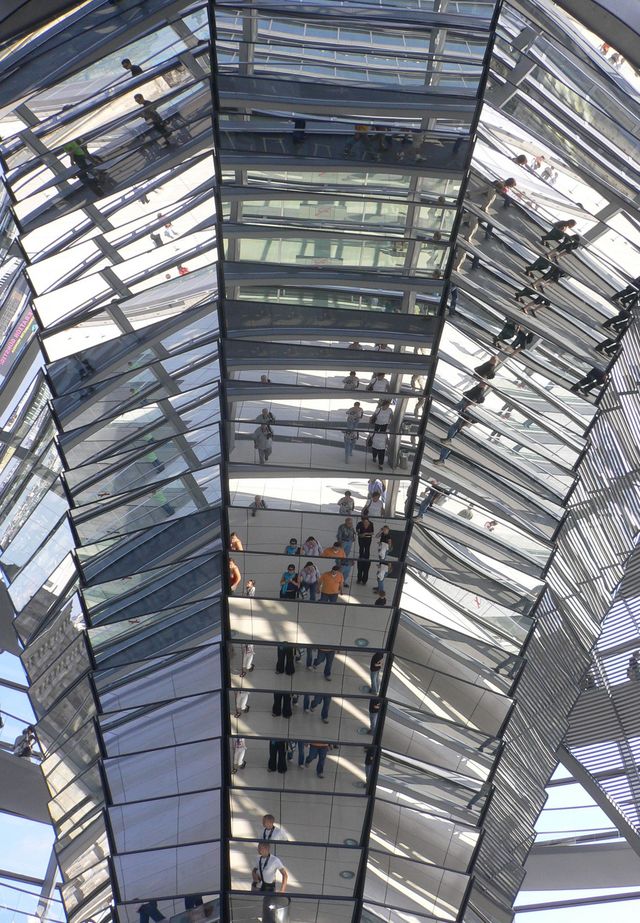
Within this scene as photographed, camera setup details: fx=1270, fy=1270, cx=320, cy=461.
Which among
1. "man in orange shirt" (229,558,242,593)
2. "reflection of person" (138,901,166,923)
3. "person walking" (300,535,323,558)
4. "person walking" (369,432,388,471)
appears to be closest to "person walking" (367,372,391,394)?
"person walking" (369,432,388,471)

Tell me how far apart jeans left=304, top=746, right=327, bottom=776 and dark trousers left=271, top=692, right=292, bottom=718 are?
48cm

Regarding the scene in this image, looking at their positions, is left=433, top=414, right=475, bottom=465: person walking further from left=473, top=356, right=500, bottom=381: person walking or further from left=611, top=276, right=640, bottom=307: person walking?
left=611, top=276, right=640, bottom=307: person walking

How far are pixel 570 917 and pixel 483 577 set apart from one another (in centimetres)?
1213

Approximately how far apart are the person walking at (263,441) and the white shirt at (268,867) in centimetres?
523

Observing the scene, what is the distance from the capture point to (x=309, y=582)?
47.5 feet

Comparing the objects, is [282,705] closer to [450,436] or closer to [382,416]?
[382,416]

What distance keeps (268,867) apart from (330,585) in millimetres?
3432

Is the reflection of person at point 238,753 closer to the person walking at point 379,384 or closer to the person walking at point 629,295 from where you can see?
the person walking at point 379,384

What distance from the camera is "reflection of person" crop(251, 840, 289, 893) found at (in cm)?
1221

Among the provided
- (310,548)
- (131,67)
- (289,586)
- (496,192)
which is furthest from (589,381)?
(131,67)

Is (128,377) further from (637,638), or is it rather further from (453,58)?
(637,638)

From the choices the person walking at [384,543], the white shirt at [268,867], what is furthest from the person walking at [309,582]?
the white shirt at [268,867]

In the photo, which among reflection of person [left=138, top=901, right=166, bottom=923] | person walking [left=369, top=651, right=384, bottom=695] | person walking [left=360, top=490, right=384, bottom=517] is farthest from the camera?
person walking [left=360, top=490, right=384, bottom=517]

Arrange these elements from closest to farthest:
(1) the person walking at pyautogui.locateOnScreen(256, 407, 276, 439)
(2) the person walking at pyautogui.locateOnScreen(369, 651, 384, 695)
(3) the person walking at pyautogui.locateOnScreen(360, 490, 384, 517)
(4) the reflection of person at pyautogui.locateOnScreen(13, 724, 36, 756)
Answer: (2) the person walking at pyautogui.locateOnScreen(369, 651, 384, 695) → (3) the person walking at pyautogui.locateOnScreen(360, 490, 384, 517) → (1) the person walking at pyautogui.locateOnScreen(256, 407, 276, 439) → (4) the reflection of person at pyautogui.locateOnScreen(13, 724, 36, 756)
